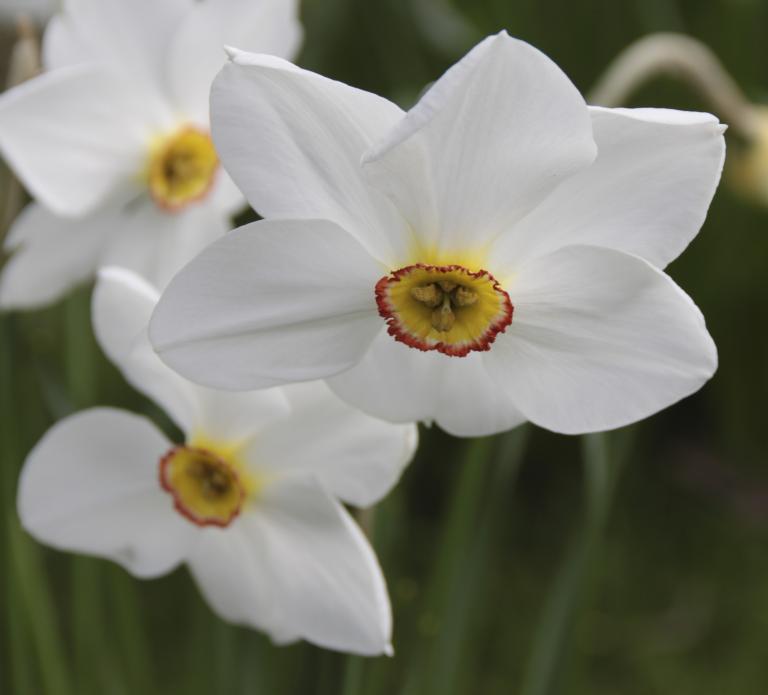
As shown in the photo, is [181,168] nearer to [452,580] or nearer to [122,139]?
[122,139]

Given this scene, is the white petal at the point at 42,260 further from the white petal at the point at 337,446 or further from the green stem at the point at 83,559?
the white petal at the point at 337,446

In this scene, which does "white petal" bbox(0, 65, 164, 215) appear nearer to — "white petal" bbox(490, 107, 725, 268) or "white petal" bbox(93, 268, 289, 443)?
"white petal" bbox(93, 268, 289, 443)

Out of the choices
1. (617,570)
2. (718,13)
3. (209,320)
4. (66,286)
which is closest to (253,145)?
(209,320)

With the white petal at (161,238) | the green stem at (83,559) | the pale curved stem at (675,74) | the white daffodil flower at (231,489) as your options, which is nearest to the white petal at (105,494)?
the white daffodil flower at (231,489)

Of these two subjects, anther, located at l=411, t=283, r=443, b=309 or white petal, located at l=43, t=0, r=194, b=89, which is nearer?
anther, located at l=411, t=283, r=443, b=309

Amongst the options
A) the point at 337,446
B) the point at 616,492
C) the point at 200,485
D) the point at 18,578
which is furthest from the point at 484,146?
the point at 616,492

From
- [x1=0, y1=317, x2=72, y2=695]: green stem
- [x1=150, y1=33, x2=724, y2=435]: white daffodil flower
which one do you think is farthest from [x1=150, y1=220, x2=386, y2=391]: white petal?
[x1=0, y1=317, x2=72, y2=695]: green stem

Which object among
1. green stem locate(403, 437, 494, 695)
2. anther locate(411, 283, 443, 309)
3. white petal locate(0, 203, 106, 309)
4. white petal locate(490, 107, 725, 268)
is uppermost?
white petal locate(490, 107, 725, 268)
